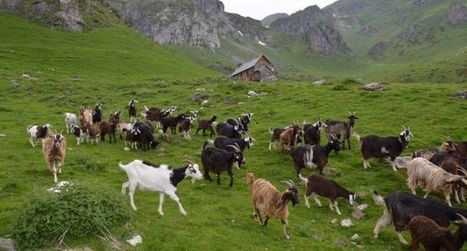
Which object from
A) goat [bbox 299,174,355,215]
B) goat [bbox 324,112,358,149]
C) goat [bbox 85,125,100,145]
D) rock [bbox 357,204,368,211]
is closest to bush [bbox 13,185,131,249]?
goat [bbox 299,174,355,215]

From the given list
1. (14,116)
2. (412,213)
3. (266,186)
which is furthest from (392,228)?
(14,116)

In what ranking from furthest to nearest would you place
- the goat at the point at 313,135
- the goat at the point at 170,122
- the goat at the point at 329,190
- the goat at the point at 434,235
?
the goat at the point at 170,122 < the goat at the point at 313,135 < the goat at the point at 329,190 < the goat at the point at 434,235

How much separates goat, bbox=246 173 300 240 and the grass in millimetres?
504

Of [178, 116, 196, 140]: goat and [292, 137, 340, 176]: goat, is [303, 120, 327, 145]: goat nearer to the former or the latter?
[292, 137, 340, 176]: goat

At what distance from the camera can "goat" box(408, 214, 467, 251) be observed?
13117 millimetres

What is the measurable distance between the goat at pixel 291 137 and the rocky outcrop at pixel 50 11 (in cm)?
7092

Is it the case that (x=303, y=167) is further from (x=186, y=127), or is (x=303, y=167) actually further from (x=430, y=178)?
(x=186, y=127)

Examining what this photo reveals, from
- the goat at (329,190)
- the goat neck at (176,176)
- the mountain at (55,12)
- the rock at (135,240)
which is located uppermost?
the mountain at (55,12)

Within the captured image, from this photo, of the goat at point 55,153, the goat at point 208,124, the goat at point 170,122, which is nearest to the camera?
the goat at point 55,153

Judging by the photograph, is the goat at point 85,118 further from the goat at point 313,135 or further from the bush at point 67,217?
the bush at point 67,217

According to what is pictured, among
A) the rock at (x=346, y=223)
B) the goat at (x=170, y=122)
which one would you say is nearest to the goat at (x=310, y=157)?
the rock at (x=346, y=223)

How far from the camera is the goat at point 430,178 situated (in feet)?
59.3

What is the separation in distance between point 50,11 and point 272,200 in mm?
83487

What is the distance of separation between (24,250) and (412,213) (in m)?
11.2
